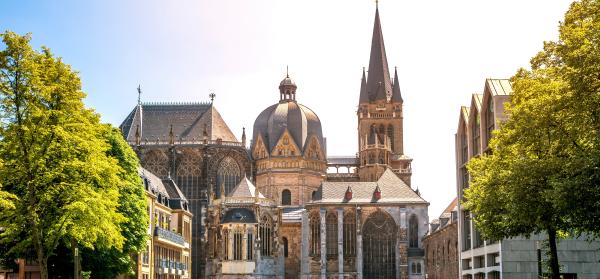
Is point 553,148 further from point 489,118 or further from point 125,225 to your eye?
point 125,225

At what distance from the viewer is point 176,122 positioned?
11531 cm

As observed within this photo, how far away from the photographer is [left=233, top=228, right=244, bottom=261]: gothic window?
98.6 metres

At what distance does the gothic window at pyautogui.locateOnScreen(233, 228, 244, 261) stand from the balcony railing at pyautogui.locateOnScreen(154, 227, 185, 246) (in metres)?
13.3

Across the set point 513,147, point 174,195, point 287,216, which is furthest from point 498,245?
point 287,216

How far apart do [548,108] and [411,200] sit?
70.9 m

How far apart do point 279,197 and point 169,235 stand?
38.2m

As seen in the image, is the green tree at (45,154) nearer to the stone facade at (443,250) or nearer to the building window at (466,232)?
the building window at (466,232)

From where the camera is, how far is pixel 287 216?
109m

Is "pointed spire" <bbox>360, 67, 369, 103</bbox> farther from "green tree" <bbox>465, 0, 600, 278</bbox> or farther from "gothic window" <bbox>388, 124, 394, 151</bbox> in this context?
"green tree" <bbox>465, 0, 600, 278</bbox>

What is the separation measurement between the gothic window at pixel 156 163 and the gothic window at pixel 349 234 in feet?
78.9

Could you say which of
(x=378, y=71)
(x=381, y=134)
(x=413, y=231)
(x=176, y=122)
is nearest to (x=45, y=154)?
(x=413, y=231)

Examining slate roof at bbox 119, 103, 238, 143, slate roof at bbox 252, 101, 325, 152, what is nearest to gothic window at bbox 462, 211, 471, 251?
slate roof at bbox 119, 103, 238, 143

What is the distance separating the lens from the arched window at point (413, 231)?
104250 millimetres

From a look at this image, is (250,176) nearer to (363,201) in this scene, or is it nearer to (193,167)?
(193,167)
